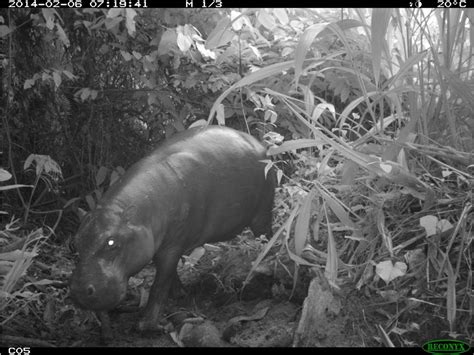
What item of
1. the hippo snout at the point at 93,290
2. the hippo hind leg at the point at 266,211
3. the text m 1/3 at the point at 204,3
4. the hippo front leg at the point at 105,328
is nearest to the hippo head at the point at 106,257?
the hippo snout at the point at 93,290

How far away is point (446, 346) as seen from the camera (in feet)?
6.37

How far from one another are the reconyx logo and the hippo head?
3.69ft

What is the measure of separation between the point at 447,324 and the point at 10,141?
238 centimetres

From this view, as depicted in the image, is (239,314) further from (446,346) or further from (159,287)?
(446,346)

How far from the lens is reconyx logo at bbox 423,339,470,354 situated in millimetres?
1925

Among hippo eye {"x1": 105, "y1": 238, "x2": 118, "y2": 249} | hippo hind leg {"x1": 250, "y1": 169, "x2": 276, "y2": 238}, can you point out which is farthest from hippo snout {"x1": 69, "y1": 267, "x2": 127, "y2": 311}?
hippo hind leg {"x1": 250, "y1": 169, "x2": 276, "y2": 238}

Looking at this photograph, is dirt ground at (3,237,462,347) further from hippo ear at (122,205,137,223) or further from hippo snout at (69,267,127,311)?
hippo ear at (122,205,137,223)

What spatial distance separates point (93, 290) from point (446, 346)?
125 cm

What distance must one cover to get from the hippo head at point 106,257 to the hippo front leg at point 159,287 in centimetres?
18

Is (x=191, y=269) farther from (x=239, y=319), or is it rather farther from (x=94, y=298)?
(x=94, y=298)

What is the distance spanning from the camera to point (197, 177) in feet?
8.98

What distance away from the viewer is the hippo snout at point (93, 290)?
2232 millimetres

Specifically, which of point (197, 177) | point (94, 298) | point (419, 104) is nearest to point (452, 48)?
point (419, 104)

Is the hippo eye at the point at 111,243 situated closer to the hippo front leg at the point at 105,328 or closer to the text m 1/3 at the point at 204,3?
the hippo front leg at the point at 105,328
